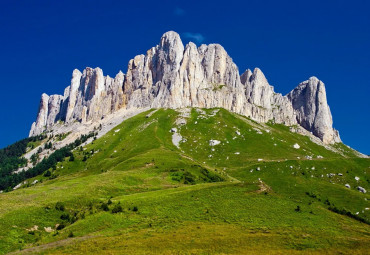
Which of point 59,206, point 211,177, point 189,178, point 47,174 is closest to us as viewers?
point 59,206

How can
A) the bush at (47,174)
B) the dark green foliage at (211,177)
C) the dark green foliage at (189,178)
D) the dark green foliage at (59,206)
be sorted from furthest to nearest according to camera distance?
the bush at (47,174)
the dark green foliage at (211,177)
the dark green foliage at (189,178)
the dark green foliage at (59,206)

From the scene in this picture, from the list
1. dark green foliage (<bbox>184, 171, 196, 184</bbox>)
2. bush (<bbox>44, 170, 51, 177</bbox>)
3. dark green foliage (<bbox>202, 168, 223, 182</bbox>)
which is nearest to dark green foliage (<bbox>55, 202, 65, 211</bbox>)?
dark green foliage (<bbox>184, 171, 196, 184</bbox>)

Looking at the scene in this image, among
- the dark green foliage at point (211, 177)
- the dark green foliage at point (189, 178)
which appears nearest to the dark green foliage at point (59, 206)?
the dark green foliage at point (189, 178)

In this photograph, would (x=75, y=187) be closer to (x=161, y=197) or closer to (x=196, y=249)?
(x=161, y=197)

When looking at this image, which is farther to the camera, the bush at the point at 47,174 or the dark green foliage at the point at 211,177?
the bush at the point at 47,174

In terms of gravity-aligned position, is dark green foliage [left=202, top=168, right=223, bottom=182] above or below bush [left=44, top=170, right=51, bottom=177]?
below

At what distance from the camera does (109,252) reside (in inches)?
1663

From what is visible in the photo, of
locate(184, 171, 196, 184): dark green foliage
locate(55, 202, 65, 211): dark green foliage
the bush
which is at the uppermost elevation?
the bush

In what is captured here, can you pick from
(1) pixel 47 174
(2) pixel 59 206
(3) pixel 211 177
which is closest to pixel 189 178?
(3) pixel 211 177

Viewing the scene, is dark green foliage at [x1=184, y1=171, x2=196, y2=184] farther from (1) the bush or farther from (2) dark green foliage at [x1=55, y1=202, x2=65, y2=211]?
(1) the bush

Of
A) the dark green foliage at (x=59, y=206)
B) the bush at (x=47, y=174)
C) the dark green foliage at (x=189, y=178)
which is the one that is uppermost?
the bush at (x=47, y=174)

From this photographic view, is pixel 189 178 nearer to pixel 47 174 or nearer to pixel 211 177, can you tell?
pixel 211 177

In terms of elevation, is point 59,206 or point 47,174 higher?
point 47,174

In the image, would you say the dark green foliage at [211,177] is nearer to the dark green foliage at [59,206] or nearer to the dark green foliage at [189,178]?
the dark green foliage at [189,178]
